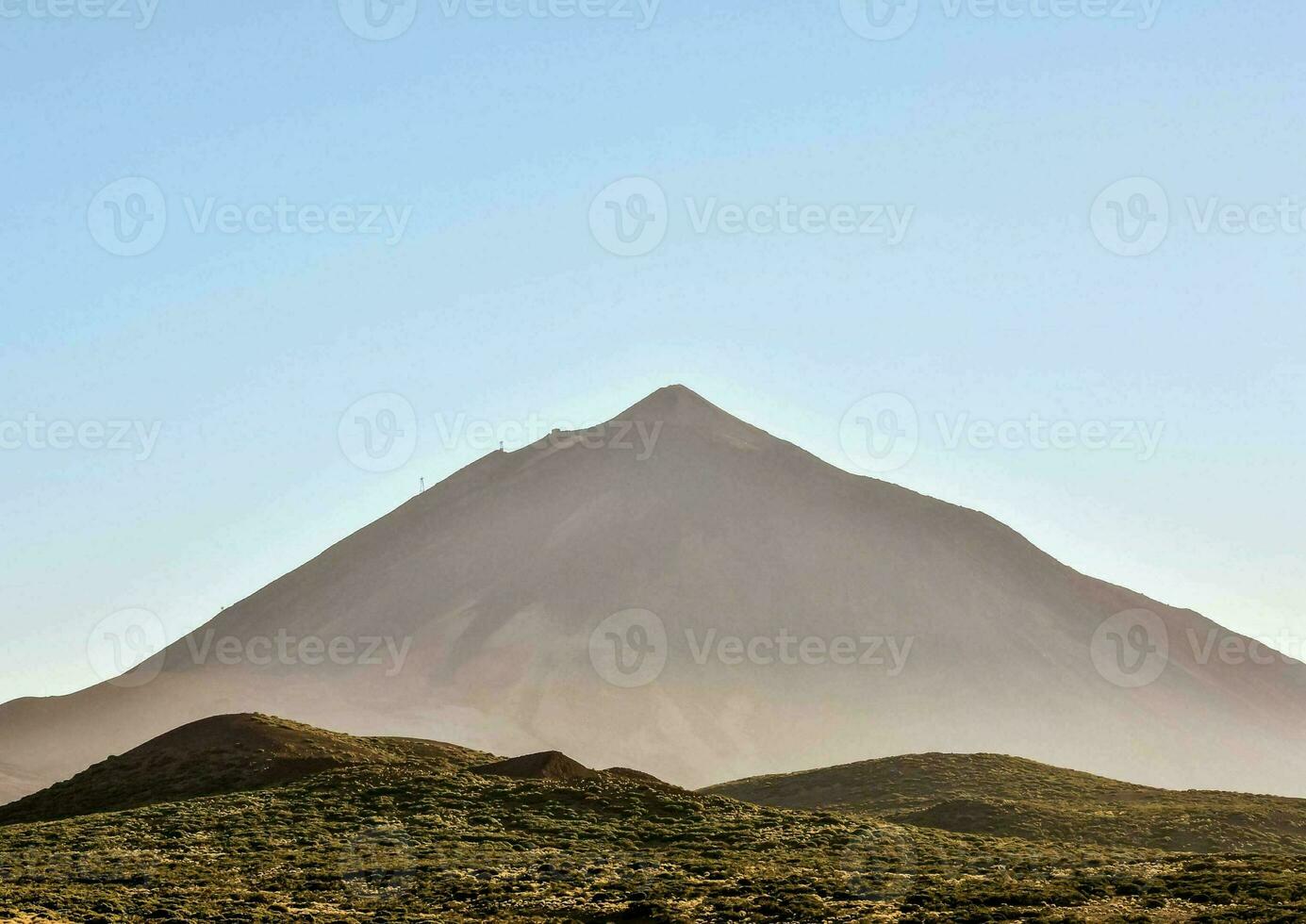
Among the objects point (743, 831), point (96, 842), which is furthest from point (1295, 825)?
point (96, 842)

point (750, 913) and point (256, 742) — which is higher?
point (256, 742)

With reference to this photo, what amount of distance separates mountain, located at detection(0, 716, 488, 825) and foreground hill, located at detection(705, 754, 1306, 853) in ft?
87.5

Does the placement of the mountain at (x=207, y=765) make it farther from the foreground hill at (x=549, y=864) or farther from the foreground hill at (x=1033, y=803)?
the foreground hill at (x=1033, y=803)

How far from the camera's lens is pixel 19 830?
62438 millimetres

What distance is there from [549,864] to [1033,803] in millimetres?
37846

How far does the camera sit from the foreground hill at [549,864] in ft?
161

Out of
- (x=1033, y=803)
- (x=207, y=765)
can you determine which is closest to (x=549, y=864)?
(x=207, y=765)

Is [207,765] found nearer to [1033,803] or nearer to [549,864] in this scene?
[549,864]

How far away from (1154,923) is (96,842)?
40045mm

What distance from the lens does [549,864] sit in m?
56.7

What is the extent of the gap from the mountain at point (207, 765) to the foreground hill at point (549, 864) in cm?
104

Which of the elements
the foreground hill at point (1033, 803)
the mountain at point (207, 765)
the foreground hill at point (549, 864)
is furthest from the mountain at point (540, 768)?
the foreground hill at point (1033, 803)

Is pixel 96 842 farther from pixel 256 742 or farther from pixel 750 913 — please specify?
pixel 750 913

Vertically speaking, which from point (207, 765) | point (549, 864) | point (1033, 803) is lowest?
point (549, 864)
